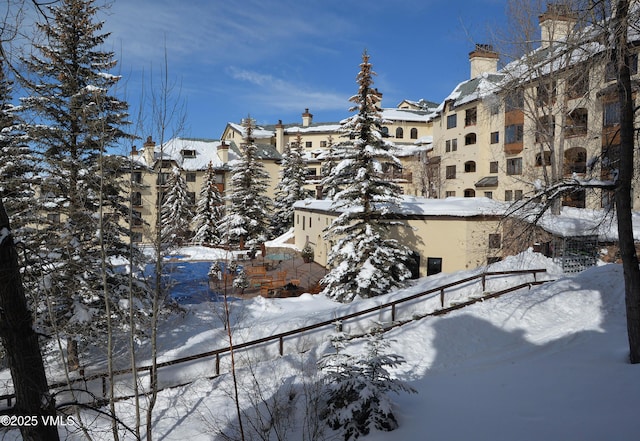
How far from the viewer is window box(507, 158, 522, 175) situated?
112ft

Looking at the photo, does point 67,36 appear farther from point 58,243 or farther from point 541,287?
point 541,287

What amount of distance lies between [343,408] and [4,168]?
14291mm

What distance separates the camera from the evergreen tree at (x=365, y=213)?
1891cm

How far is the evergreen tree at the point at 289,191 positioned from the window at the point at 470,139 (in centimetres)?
1814

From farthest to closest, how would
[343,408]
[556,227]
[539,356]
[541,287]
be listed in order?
[556,227] < [541,287] < [539,356] < [343,408]

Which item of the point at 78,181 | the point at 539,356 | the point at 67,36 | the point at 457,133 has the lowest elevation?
the point at 539,356

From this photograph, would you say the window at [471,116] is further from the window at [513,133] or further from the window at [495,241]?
the window at [495,241]

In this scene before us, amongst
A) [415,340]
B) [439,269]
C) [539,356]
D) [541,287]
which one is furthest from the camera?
[439,269]

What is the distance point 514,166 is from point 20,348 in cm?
3731

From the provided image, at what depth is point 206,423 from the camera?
8.05 meters

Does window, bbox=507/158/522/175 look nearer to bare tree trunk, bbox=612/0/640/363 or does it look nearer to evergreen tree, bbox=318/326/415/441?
bare tree trunk, bbox=612/0/640/363

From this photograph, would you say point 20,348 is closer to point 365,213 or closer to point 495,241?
point 495,241

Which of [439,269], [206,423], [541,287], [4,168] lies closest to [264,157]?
[439,269]

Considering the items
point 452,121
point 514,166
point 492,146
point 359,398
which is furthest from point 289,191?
point 359,398
